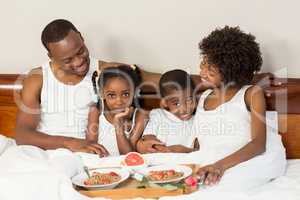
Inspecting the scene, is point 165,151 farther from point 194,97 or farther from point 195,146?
point 194,97

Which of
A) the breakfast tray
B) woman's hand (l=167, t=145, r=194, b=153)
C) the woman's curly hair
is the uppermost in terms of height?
the woman's curly hair

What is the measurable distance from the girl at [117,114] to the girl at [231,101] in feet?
0.79

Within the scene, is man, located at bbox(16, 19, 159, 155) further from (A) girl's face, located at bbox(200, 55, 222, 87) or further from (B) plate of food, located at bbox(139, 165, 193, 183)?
(B) plate of food, located at bbox(139, 165, 193, 183)

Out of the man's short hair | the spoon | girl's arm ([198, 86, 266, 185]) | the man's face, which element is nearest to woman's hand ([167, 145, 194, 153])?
girl's arm ([198, 86, 266, 185])

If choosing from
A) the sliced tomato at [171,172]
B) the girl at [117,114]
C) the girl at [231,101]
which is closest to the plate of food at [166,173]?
the sliced tomato at [171,172]

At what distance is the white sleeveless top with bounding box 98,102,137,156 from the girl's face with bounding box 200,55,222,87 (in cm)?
30

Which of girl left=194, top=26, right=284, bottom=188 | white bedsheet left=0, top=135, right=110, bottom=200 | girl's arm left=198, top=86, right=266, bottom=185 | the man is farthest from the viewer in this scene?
the man

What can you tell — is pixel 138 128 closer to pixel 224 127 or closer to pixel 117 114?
pixel 117 114

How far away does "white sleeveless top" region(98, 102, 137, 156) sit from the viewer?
6.06 feet

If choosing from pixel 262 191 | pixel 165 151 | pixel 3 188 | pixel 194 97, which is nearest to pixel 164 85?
pixel 194 97

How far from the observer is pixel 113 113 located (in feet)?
6.11

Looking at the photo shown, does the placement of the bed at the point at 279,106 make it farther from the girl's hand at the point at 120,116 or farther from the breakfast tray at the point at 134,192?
the breakfast tray at the point at 134,192

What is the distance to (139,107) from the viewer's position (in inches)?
75.8

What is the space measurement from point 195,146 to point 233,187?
14.3 inches
